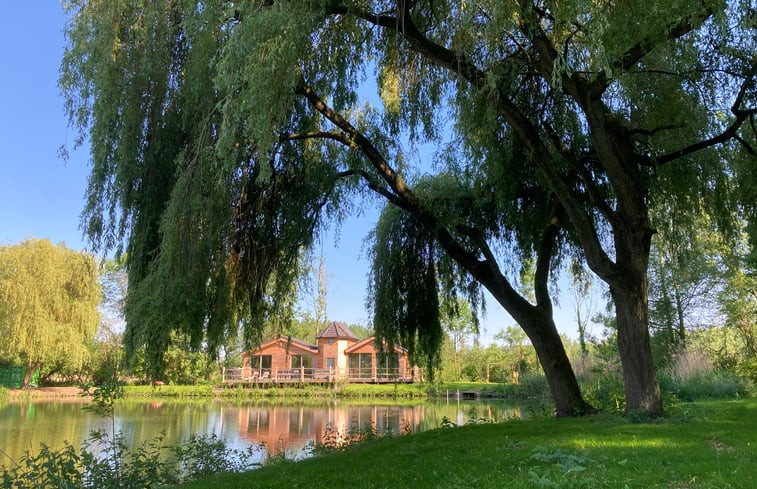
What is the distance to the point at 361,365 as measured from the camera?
37.8m

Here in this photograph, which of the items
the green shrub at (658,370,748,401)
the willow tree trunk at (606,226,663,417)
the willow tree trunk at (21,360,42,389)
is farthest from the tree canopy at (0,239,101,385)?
the willow tree trunk at (606,226,663,417)

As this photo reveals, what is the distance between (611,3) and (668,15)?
2.15 feet

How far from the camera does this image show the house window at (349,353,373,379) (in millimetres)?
36500

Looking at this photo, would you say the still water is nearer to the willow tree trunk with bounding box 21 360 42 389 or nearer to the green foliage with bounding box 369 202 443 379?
the green foliage with bounding box 369 202 443 379

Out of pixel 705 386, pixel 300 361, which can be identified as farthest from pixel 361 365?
pixel 705 386

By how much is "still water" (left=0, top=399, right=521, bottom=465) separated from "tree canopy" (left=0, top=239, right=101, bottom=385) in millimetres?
2786

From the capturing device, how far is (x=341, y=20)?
681 cm

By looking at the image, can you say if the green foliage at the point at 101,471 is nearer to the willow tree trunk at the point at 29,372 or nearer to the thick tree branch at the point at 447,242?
the thick tree branch at the point at 447,242

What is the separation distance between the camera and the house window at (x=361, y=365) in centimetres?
3650

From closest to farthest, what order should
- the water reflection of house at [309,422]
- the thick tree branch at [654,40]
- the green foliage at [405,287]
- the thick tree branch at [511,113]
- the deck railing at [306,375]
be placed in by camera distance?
1. the thick tree branch at [654,40]
2. the thick tree branch at [511,113]
3. the green foliage at [405,287]
4. the water reflection of house at [309,422]
5. the deck railing at [306,375]

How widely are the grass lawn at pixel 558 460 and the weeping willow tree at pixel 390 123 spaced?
1263 mm

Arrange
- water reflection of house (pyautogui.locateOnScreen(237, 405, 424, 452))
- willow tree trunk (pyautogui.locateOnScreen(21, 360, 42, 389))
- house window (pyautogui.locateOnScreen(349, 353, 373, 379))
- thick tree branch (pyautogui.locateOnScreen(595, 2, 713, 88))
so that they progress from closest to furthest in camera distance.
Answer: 1. thick tree branch (pyautogui.locateOnScreen(595, 2, 713, 88))
2. water reflection of house (pyautogui.locateOnScreen(237, 405, 424, 452))
3. willow tree trunk (pyautogui.locateOnScreen(21, 360, 42, 389))
4. house window (pyautogui.locateOnScreen(349, 353, 373, 379))

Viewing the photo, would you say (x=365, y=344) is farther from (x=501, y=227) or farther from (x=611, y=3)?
(x=611, y=3)

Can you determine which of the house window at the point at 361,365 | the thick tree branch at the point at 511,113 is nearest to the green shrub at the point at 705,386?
→ the thick tree branch at the point at 511,113
